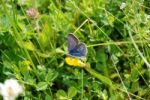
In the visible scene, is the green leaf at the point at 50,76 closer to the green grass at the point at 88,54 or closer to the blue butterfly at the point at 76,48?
the green grass at the point at 88,54

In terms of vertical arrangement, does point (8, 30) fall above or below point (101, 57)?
above

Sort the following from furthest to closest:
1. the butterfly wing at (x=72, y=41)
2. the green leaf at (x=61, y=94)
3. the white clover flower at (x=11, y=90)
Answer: the green leaf at (x=61, y=94), the butterfly wing at (x=72, y=41), the white clover flower at (x=11, y=90)

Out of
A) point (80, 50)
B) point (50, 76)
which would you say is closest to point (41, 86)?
point (50, 76)

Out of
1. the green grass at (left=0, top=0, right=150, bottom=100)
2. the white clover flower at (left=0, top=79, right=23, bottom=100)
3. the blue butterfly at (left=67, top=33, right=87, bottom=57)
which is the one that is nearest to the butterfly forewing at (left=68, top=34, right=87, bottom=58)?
the blue butterfly at (left=67, top=33, right=87, bottom=57)

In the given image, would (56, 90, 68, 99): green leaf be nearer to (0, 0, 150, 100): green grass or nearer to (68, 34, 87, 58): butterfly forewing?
(0, 0, 150, 100): green grass

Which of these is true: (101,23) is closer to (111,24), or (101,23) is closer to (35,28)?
(111,24)

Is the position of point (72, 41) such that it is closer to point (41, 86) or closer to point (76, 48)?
point (76, 48)

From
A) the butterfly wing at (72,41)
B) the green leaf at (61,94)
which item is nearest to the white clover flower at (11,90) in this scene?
the butterfly wing at (72,41)

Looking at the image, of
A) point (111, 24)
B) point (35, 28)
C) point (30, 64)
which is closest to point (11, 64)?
point (30, 64)
